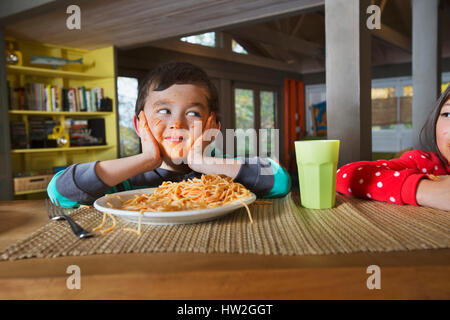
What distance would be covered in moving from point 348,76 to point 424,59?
5.18 feet

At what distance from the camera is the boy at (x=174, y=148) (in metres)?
0.88

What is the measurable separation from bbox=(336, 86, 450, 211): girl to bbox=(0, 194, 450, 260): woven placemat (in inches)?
1.9

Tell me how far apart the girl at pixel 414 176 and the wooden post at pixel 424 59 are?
139 cm

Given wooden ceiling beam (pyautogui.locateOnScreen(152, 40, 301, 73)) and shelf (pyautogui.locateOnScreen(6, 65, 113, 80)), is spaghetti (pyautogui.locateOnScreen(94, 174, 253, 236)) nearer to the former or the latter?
shelf (pyautogui.locateOnScreen(6, 65, 113, 80))

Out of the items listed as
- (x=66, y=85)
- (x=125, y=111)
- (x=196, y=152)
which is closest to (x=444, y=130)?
(x=196, y=152)

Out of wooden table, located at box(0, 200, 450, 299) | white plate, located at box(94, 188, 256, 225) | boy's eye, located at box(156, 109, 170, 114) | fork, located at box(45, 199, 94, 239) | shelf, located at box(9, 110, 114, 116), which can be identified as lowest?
wooden table, located at box(0, 200, 450, 299)

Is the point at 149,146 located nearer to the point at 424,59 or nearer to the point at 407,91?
the point at 424,59

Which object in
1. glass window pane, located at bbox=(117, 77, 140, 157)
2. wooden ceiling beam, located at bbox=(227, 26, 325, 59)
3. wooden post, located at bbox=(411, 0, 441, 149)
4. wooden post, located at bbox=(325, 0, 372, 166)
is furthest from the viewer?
wooden ceiling beam, located at bbox=(227, 26, 325, 59)

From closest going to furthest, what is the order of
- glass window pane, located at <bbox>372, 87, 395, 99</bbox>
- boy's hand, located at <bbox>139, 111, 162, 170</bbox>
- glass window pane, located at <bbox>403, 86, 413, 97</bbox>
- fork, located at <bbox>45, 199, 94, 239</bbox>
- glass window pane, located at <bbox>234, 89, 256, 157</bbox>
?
fork, located at <bbox>45, 199, 94, 239</bbox>
boy's hand, located at <bbox>139, 111, 162, 170</bbox>
glass window pane, located at <bbox>234, 89, 256, 157</bbox>
glass window pane, located at <bbox>403, 86, 413, 97</bbox>
glass window pane, located at <bbox>372, 87, 395, 99</bbox>

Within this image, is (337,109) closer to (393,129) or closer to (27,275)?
(27,275)

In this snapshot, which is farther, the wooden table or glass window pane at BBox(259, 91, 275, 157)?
glass window pane at BBox(259, 91, 275, 157)

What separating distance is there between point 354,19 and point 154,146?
0.87m

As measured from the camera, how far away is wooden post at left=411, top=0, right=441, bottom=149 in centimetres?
237

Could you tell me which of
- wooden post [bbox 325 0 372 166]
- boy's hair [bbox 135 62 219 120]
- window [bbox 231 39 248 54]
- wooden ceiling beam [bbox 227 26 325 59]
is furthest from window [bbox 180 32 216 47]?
boy's hair [bbox 135 62 219 120]
